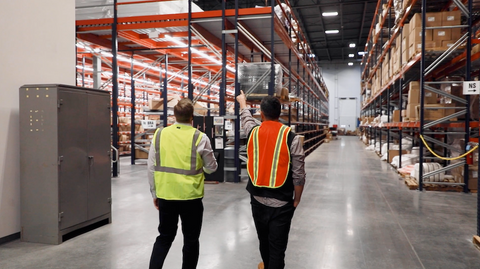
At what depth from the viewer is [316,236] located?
429cm

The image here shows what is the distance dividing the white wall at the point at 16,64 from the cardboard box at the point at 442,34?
7085 mm

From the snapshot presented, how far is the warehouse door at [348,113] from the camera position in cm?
3891

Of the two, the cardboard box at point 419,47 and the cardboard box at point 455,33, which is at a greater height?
the cardboard box at point 455,33

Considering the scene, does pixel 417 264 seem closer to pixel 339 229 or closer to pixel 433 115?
pixel 339 229

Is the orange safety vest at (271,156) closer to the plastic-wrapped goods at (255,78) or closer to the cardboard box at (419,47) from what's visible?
the plastic-wrapped goods at (255,78)

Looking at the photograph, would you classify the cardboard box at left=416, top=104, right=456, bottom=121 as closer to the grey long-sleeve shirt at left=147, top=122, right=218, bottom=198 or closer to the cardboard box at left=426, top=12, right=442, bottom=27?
the cardboard box at left=426, top=12, right=442, bottom=27

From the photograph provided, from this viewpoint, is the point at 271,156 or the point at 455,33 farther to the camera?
the point at 455,33

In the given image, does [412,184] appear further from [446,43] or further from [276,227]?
[276,227]

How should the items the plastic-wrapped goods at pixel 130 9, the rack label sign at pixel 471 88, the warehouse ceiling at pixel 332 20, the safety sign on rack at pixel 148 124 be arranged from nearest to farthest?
the rack label sign at pixel 471 88
the plastic-wrapped goods at pixel 130 9
the safety sign on rack at pixel 148 124
the warehouse ceiling at pixel 332 20

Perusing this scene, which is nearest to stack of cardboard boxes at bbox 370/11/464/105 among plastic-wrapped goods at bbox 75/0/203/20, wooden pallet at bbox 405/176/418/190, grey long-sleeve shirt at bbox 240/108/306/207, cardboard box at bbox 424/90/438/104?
cardboard box at bbox 424/90/438/104

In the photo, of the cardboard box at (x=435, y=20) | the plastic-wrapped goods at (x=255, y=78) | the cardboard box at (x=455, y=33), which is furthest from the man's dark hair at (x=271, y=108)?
the cardboard box at (x=455, y=33)

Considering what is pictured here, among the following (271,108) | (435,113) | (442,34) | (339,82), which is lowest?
(271,108)

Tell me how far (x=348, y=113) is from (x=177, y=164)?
128 feet

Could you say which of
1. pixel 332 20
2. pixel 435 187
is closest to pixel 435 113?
pixel 435 187
